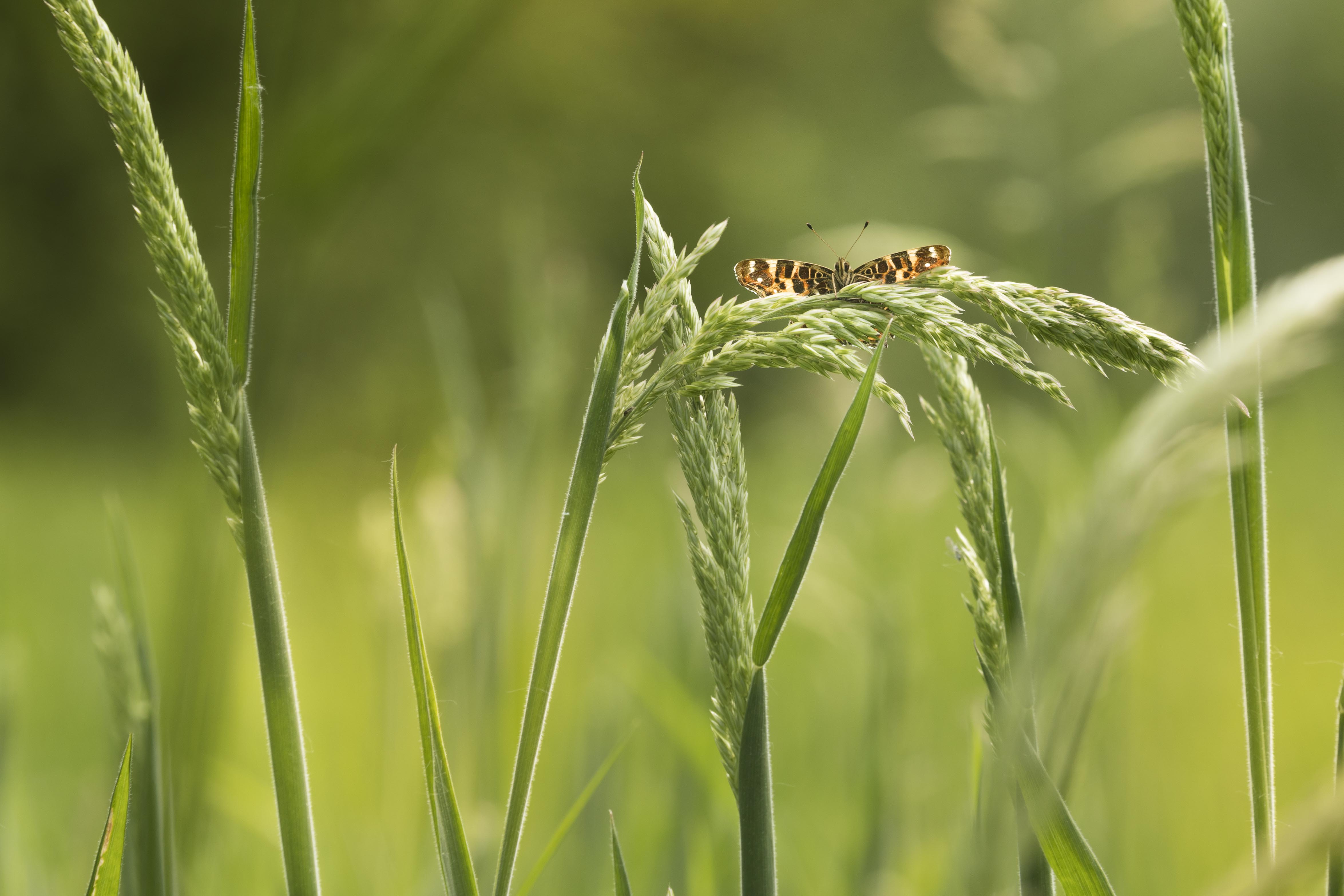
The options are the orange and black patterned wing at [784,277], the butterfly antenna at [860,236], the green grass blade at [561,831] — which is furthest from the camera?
the butterfly antenna at [860,236]

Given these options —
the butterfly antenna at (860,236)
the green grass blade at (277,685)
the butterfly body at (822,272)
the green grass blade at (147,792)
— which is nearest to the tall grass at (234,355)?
the green grass blade at (277,685)

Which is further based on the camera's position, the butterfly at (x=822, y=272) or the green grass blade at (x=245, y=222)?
the butterfly at (x=822, y=272)

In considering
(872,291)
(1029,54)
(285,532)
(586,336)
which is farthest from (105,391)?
(872,291)

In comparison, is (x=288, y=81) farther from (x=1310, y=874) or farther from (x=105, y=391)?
(x=105, y=391)

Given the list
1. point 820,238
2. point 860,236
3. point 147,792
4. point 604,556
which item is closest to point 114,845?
point 147,792

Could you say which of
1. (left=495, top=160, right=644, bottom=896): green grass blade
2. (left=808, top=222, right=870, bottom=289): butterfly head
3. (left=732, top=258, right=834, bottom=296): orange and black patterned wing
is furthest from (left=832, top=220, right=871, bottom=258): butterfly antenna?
(left=495, top=160, right=644, bottom=896): green grass blade

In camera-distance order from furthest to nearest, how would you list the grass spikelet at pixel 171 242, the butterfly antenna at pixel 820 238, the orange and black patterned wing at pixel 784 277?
the butterfly antenna at pixel 820 238, the orange and black patterned wing at pixel 784 277, the grass spikelet at pixel 171 242

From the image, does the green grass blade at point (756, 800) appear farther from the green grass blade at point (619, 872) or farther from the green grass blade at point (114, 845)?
the green grass blade at point (114, 845)

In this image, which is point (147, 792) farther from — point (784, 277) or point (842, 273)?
point (842, 273)
